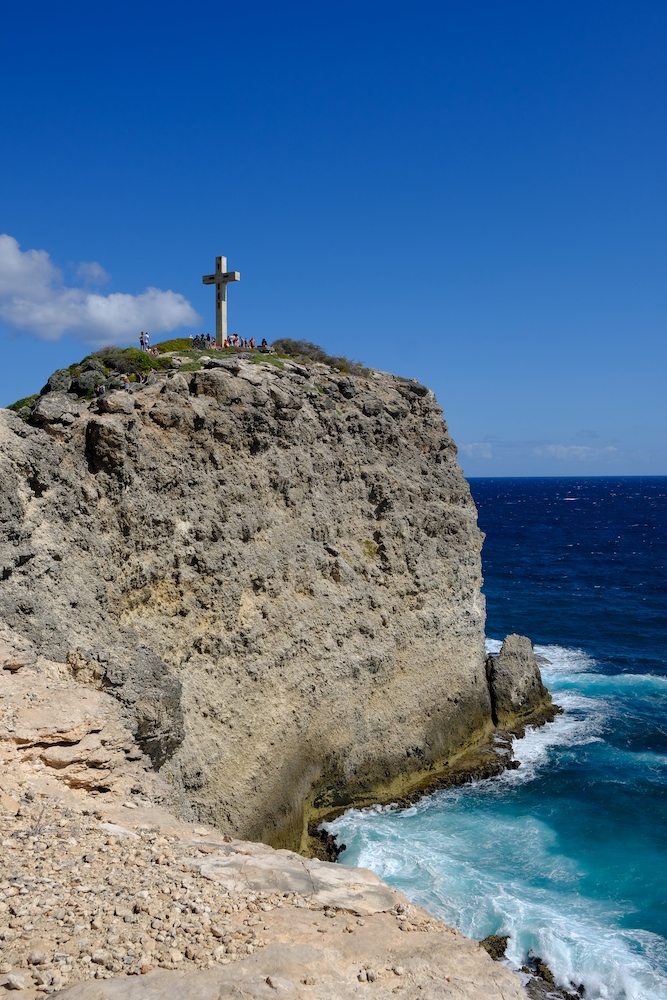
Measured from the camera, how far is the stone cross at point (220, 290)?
27.6 m

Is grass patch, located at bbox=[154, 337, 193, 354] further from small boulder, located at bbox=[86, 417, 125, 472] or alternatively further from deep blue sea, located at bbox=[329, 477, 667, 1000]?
deep blue sea, located at bbox=[329, 477, 667, 1000]

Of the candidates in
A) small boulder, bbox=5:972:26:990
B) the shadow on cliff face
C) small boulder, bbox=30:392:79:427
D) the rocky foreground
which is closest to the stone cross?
small boulder, bbox=30:392:79:427

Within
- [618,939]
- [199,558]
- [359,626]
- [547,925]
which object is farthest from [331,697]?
[618,939]

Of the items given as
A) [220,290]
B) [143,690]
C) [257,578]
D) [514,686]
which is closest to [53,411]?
[143,690]

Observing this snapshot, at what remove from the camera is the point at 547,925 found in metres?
20.0

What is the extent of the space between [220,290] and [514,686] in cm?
2201

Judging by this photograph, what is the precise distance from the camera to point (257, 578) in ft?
76.1

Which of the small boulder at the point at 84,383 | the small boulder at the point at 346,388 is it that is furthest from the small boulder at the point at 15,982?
the small boulder at the point at 346,388

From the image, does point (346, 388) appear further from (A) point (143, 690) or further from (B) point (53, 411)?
(A) point (143, 690)

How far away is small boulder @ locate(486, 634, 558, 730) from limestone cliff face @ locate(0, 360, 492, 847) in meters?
1.18

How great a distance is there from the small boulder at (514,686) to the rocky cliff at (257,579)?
0.89 metres

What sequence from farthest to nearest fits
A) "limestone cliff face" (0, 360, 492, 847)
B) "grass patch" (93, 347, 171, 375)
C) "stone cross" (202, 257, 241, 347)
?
1. "stone cross" (202, 257, 241, 347)
2. "grass patch" (93, 347, 171, 375)
3. "limestone cliff face" (0, 360, 492, 847)

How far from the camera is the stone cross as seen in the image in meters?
27.6

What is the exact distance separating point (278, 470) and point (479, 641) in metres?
13.6
